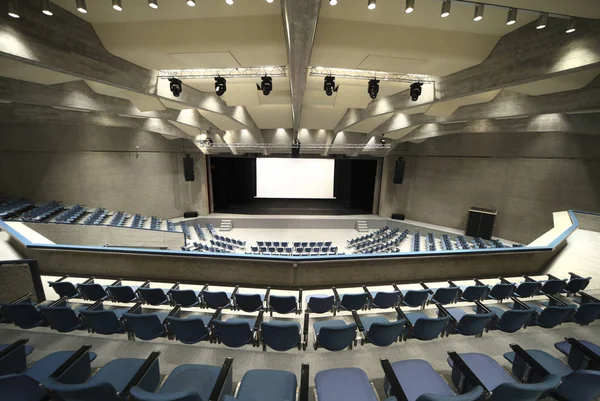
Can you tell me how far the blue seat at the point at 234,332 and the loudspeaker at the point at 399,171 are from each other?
55.7 ft

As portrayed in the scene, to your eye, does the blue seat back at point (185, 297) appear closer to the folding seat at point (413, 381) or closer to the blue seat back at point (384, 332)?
the blue seat back at point (384, 332)

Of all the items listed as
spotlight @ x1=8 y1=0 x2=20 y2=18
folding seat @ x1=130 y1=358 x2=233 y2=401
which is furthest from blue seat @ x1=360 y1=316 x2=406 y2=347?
spotlight @ x1=8 y1=0 x2=20 y2=18

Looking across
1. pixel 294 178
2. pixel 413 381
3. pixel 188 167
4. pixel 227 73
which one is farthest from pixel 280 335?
pixel 294 178

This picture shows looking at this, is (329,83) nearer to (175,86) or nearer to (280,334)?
(175,86)

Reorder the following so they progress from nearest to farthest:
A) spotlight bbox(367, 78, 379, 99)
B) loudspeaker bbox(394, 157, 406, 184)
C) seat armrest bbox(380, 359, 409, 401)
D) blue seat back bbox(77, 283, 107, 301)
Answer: seat armrest bbox(380, 359, 409, 401)
blue seat back bbox(77, 283, 107, 301)
spotlight bbox(367, 78, 379, 99)
loudspeaker bbox(394, 157, 406, 184)

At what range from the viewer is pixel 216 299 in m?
3.94

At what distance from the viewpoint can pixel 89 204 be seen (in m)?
13.5

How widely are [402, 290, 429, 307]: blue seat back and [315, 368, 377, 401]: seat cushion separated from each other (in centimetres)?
196

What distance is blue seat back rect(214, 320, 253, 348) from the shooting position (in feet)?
9.57

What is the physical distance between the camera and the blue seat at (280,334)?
2.90 meters

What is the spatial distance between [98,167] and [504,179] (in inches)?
903

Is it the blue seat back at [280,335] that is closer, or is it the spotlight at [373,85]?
the blue seat back at [280,335]

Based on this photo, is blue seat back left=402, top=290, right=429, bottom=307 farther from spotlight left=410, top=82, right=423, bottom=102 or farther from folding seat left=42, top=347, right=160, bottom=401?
spotlight left=410, top=82, right=423, bottom=102

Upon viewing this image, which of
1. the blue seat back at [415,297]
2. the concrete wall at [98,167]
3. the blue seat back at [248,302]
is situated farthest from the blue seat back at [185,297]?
the concrete wall at [98,167]
